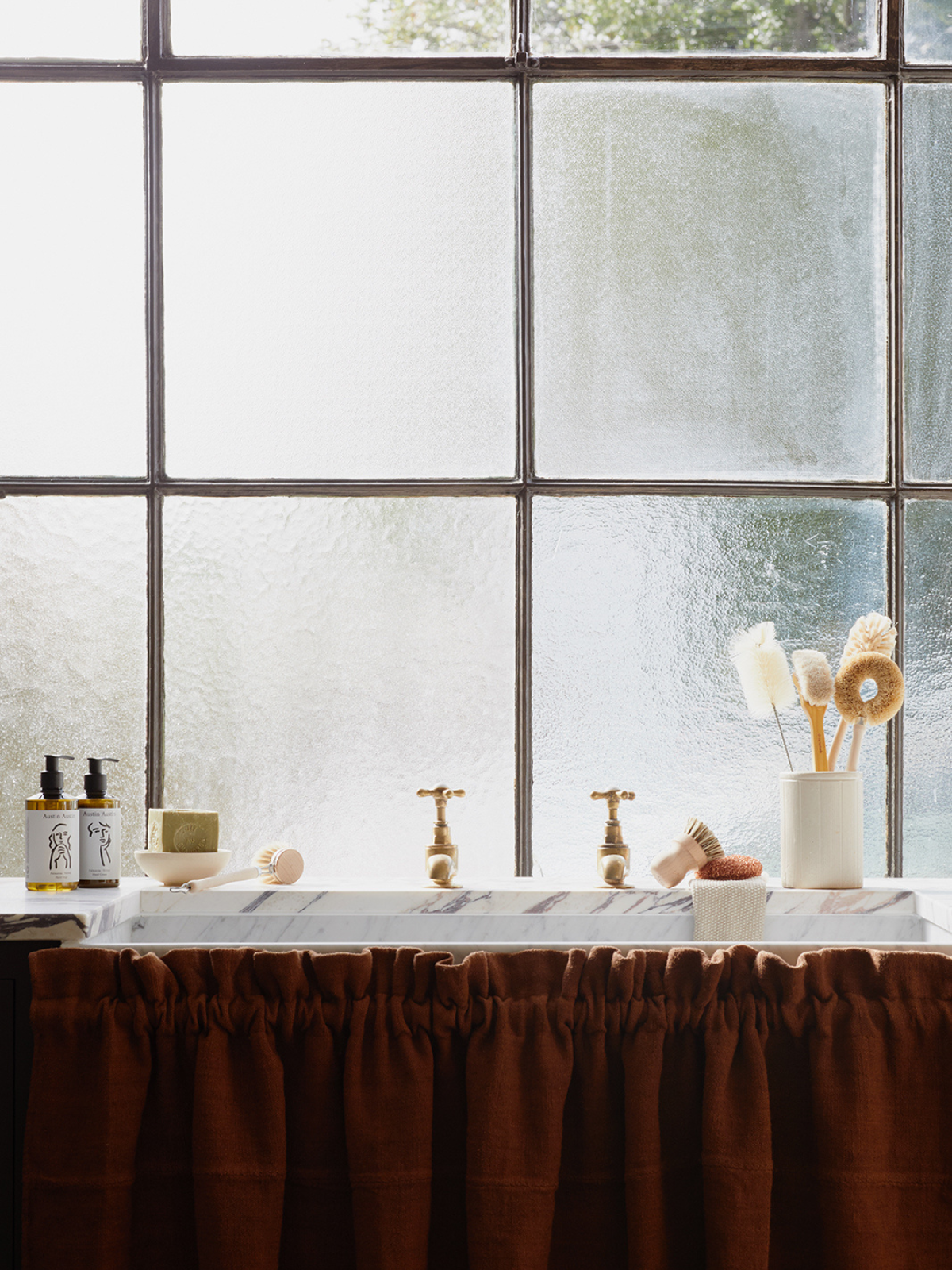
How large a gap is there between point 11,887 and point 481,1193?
782 mm

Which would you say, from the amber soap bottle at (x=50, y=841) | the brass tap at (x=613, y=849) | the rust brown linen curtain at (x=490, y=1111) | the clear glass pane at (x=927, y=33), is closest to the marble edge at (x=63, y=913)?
the amber soap bottle at (x=50, y=841)

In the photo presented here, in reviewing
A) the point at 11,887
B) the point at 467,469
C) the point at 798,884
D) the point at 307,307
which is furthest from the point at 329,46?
the point at 798,884

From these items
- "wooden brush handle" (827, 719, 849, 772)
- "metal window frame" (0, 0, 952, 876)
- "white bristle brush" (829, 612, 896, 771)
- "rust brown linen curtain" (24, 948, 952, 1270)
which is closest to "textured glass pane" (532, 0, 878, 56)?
"metal window frame" (0, 0, 952, 876)

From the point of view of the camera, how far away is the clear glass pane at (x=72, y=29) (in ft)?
5.56

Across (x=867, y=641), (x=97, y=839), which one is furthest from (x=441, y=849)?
(x=867, y=641)

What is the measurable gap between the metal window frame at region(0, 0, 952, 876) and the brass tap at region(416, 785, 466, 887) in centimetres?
24

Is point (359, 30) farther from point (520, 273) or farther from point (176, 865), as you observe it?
point (176, 865)

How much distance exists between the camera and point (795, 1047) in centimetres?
100

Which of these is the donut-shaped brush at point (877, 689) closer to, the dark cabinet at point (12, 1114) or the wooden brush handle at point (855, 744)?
the wooden brush handle at point (855, 744)

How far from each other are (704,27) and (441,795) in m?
1.25

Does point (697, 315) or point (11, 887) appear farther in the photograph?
point (697, 315)

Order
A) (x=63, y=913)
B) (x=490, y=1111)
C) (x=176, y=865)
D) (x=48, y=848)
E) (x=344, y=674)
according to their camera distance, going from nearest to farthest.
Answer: (x=490, y=1111), (x=63, y=913), (x=48, y=848), (x=176, y=865), (x=344, y=674)

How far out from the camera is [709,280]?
1692 millimetres

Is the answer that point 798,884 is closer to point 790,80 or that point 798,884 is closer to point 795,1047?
point 795,1047
